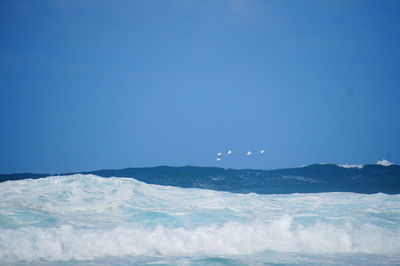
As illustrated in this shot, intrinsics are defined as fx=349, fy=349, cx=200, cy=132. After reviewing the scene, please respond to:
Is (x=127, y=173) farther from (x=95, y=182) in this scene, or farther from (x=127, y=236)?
(x=127, y=236)

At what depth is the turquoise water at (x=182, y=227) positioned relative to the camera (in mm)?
6461

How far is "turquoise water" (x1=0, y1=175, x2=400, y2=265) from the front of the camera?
6.46 meters

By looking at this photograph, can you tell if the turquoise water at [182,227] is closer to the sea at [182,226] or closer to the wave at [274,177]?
the sea at [182,226]

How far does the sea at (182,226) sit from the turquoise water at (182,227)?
0.07 feet

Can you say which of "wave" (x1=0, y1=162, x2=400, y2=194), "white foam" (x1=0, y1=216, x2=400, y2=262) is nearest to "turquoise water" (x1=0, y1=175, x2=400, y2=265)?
"white foam" (x1=0, y1=216, x2=400, y2=262)

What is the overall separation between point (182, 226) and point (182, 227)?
21 cm

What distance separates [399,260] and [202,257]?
3497 mm

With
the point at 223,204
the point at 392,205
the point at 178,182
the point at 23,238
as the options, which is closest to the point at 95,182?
the point at 223,204

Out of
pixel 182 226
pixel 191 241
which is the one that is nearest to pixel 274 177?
pixel 182 226

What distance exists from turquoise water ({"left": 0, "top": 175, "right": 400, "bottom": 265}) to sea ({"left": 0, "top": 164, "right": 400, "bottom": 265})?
22mm

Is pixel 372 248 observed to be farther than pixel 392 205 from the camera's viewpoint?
No

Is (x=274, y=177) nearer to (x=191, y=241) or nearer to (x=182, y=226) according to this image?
(x=182, y=226)

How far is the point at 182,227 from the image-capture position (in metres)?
8.30

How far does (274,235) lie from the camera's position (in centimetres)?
772
